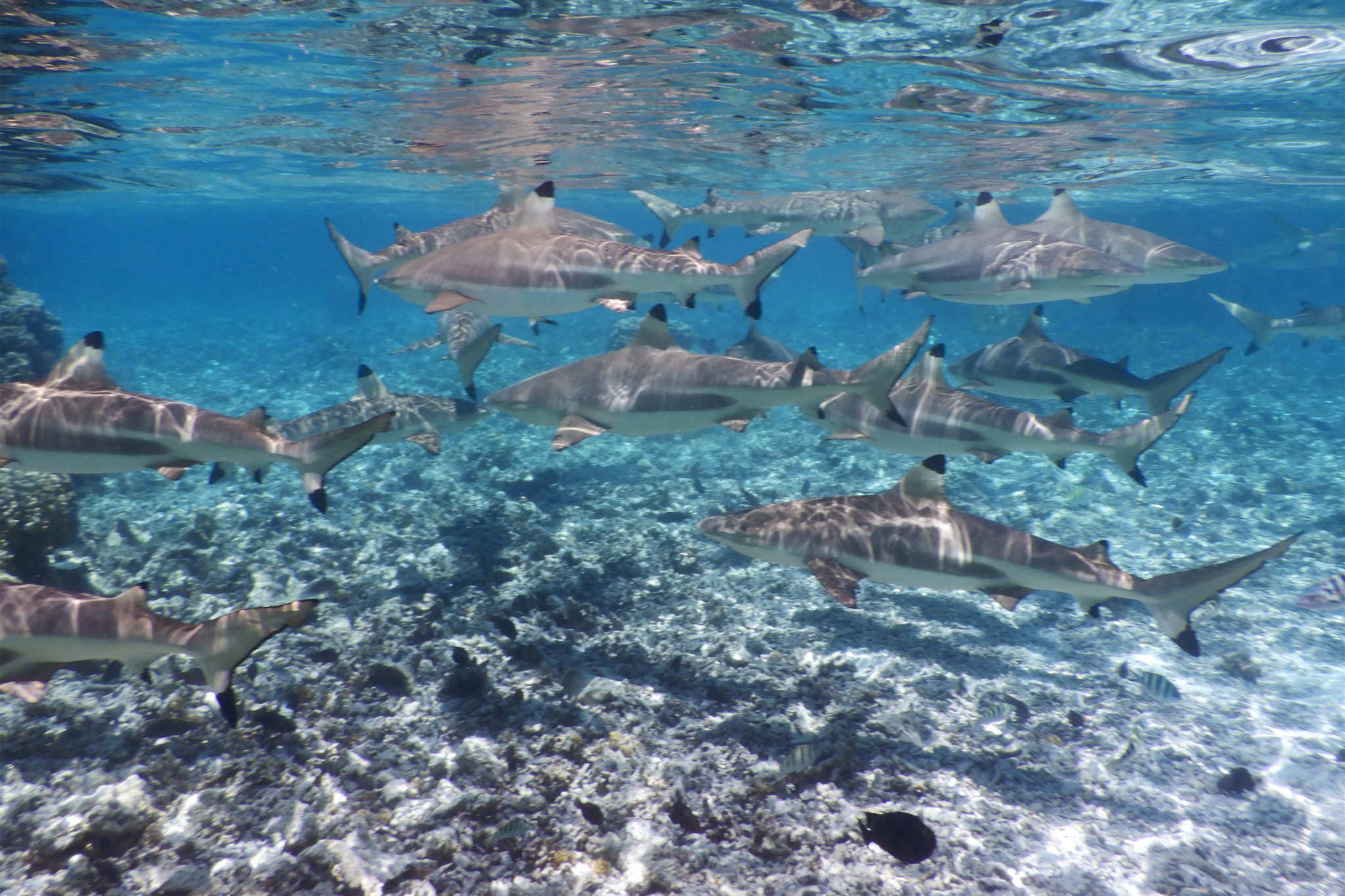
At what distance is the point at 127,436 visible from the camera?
5.70m

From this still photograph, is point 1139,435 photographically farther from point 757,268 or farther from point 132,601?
point 132,601

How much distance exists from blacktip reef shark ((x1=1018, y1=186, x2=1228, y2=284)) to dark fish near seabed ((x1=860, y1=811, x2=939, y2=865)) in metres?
7.62

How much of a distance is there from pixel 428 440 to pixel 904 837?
26.5ft

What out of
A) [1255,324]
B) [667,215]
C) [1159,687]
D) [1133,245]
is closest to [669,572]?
[1159,687]

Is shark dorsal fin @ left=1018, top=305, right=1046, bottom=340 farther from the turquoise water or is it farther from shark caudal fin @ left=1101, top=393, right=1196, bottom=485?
the turquoise water

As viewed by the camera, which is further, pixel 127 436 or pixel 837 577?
pixel 127 436

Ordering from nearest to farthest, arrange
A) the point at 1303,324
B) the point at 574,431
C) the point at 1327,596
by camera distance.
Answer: the point at 574,431, the point at 1327,596, the point at 1303,324

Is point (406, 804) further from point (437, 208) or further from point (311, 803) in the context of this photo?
point (437, 208)

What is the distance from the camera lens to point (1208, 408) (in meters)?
22.5

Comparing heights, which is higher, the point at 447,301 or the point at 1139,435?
the point at 447,301

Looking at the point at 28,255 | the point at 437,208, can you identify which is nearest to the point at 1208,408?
the point at 437,208

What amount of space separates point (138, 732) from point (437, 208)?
52155 millimetres

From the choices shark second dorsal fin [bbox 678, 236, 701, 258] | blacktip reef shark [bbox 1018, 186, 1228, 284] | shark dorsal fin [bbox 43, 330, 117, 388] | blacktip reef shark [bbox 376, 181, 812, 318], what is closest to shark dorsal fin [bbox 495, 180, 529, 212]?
blacktip reef shark [bbox 376, 181, 812, 318]

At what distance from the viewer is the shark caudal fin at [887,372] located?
601 centimetres
